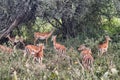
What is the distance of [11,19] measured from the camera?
10.6 meters

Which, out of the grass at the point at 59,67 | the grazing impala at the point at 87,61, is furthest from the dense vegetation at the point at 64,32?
the grazing impala at the point at 87,61

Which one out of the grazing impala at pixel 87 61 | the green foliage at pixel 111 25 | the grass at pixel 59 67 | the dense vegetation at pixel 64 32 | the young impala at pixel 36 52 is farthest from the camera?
the green foliage at pixel 111 25

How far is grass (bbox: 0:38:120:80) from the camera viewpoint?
765cm

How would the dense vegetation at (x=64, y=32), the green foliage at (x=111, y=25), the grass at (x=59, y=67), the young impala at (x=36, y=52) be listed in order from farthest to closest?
the green foliage at (x=111, y=25) → the young impala at (x=36, y=52) → the dense vegetation at (x=64, y=32) → the grass at (x=59, y=67)

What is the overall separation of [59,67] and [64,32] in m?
3.29

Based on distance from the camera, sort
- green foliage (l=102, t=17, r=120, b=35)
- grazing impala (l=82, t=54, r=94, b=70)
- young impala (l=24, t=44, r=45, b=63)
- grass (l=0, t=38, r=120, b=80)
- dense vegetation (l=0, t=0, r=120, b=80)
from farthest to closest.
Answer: green foliage (l=102, t=17, r=120, b=35), young impala (l=24, t=44, r=45, b=63), grazing impala (l=82, t=54, r=94, b=70), dense vegetation (l=0, t=0, r=120, b=80), grass (l=0, t=38, r=120, b=80)

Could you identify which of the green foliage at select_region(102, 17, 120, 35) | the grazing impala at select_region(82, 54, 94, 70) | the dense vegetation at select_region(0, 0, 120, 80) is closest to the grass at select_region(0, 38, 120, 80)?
the dense vegetation at select_region(0, 0, 120, 80)

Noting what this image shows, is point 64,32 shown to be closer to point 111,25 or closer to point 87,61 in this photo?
point 111,25

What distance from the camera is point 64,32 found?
38.2 ft

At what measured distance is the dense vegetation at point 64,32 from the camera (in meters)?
7.86

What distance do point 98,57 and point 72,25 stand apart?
223 centimetres

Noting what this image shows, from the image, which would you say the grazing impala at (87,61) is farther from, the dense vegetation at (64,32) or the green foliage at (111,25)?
the green foliage at (111,25)

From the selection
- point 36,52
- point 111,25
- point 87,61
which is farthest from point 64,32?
point 87,61

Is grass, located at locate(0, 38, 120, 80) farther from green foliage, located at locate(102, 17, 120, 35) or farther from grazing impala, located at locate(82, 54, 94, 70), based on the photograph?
green foliage, located at locate(102, 17, 120, 35)
